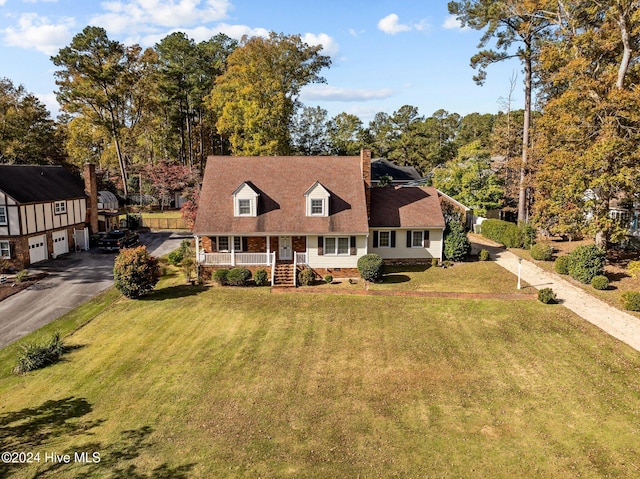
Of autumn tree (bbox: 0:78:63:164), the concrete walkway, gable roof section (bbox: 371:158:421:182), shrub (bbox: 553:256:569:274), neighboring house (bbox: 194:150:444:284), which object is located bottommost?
the concrete walkway

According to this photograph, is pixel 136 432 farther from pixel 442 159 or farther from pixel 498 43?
pixel 442 159

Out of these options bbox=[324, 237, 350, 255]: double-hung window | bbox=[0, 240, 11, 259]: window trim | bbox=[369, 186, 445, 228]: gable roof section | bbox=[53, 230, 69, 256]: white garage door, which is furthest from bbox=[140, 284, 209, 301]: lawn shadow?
bbox=[53, 230, 69, 256]: white garage door

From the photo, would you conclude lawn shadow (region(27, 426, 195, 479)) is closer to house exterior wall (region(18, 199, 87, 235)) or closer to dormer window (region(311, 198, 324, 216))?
dormer window (region(311, 198, 324, 216))

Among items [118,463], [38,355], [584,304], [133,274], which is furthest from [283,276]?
[584,304]

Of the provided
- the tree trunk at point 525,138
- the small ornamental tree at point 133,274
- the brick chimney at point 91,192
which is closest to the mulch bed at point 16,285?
the small ornamental tree at point 133,274

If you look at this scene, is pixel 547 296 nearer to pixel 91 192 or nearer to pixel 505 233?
pixel 505 233

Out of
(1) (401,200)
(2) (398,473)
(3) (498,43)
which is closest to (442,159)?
(3) (498,43)

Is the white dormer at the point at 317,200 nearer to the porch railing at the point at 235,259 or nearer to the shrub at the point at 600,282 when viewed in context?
the porch railing at the point at 235,259
